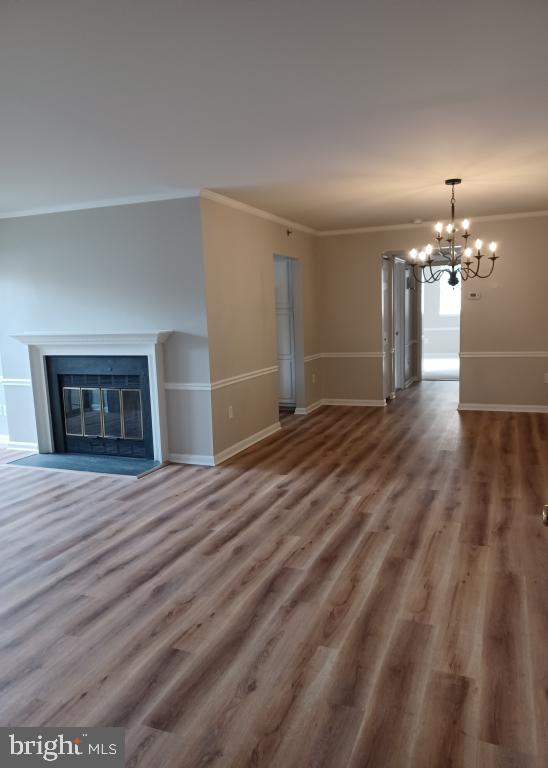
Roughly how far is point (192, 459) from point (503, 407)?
4.31 metres

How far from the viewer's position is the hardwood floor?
6.21 feet

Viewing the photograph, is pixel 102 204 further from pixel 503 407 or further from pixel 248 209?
pixel 503 407

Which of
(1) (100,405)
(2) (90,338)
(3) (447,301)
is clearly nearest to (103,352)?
(2) (90,338)

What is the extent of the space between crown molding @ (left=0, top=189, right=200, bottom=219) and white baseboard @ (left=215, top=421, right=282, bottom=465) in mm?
2430

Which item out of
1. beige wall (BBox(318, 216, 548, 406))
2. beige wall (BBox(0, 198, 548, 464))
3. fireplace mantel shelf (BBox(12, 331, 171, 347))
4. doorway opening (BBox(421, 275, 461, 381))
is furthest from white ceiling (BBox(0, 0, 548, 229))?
doorway opening (BBox(421, 275, 461, 381))

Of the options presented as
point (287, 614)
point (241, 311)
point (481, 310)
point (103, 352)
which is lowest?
point (287, 614)

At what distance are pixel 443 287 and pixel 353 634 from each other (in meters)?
12.6

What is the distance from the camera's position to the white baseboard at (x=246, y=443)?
527 cm

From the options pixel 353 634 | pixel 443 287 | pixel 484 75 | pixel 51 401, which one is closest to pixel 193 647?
pixel 353 634

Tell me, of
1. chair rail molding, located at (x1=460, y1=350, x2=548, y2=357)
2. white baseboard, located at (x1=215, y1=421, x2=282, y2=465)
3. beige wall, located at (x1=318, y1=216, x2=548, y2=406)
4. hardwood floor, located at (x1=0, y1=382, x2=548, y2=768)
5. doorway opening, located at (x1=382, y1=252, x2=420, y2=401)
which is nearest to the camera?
hardwood floor, located at (x1=0, y1=382, x2=548, y2=768)

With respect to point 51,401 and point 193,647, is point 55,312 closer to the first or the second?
point 51,401

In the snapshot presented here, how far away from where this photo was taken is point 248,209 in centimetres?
565

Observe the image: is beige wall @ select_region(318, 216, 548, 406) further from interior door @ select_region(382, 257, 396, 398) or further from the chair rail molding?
interior door @ select_region(382, 257, 396, 398)

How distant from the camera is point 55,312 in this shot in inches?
220
